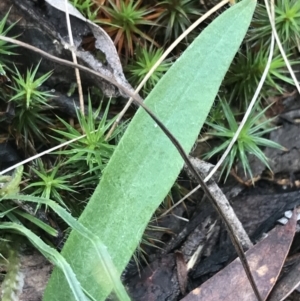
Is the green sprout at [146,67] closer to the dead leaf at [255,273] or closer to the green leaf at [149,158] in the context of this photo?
the green leaf at [149,158]

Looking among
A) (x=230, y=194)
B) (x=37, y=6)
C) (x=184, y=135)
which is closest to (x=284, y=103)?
(x=230, y=194)

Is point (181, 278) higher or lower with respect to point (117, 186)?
lower

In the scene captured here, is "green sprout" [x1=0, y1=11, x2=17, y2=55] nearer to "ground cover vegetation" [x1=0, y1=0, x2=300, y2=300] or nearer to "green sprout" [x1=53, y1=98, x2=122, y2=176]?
"ground cover vegetation" [x1=0, y1=0, x2=300, y2=300]

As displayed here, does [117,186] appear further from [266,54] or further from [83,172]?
[266,54]

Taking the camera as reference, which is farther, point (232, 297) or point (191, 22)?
point (191, 22)

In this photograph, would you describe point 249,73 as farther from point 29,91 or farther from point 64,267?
point 64,267

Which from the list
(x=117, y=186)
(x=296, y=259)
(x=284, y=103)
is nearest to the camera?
(x=117, y=186)

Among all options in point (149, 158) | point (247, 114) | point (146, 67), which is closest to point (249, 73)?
point (247, 114)
